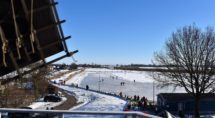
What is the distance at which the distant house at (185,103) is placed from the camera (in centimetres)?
5700

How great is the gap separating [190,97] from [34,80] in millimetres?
25672

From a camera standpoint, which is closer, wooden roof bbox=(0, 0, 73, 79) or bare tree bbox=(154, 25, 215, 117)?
wooden roof bbox=(0, 0, 73, 79)

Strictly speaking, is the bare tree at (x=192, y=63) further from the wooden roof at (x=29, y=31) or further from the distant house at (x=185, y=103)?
the wooden roof at (x=29, y=31)

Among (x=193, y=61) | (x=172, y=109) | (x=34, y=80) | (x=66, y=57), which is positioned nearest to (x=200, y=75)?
(x=193, y=61)

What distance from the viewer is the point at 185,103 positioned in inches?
2282

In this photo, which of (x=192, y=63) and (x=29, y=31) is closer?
(x=29, y=31)

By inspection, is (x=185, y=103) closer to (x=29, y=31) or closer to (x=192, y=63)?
(x=192, y=63)

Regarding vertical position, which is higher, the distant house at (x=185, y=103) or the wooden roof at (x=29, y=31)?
the wooden roof at (x=29, y=31)

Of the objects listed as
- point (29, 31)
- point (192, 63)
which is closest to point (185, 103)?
point (192, 63)

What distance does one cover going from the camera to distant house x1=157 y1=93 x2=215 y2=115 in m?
57.0

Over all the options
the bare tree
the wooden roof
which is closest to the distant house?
the bare tree

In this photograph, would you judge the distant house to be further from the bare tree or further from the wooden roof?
the wooden roof

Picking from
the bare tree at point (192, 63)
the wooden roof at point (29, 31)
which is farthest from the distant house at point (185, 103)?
the wooden roof at point (29, 31)

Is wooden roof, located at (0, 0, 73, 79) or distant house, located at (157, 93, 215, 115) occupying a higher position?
wooden roof, located at (0, 0, 73, 79)
